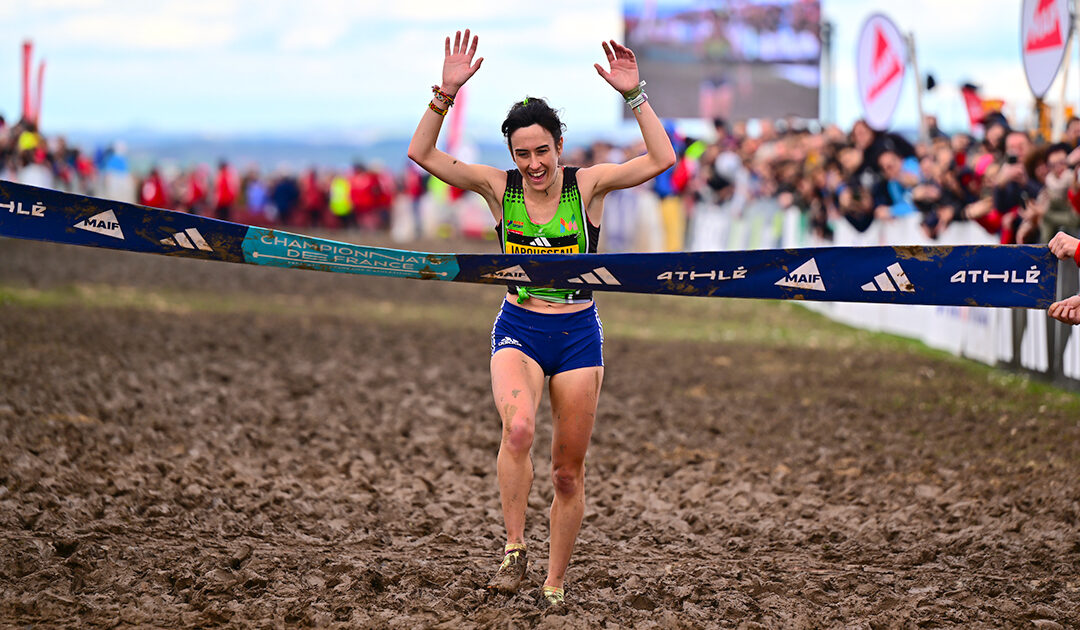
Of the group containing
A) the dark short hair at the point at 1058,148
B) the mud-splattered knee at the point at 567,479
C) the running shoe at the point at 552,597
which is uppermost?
the dark short hair at the point at 1058,148

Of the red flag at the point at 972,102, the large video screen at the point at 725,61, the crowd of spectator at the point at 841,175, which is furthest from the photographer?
the large video screen at the point at 725,61

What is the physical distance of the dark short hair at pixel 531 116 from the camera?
207 inches

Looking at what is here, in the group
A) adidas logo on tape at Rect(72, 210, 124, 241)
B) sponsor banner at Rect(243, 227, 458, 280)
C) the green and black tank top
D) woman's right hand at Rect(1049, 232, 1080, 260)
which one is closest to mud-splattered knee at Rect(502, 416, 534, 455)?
the green and black tank top

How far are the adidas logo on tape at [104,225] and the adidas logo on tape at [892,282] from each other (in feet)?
11.1

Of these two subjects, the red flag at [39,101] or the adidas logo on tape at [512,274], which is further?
the red flag at [39,101]

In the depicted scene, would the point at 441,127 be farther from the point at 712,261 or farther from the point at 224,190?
the point at 224,190

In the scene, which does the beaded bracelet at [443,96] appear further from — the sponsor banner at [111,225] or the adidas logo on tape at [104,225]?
the adidas logo on tape at [104,225]

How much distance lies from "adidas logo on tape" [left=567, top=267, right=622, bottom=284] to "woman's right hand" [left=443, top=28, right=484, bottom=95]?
954 millimetres

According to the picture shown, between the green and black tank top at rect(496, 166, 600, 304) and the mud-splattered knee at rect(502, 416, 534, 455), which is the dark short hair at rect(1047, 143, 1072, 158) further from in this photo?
the mud-splattered knee at rect(502, 416, 534, 455)

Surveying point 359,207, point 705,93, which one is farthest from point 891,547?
point 359,207

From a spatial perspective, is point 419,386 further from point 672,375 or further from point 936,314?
point 936,314

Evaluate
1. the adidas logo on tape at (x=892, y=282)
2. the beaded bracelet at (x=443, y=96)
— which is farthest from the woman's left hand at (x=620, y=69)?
the adidas logo on tape at (x=892, y=282)

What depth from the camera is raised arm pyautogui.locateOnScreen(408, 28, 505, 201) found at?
5320 mm

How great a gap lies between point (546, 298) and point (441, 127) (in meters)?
0.86
